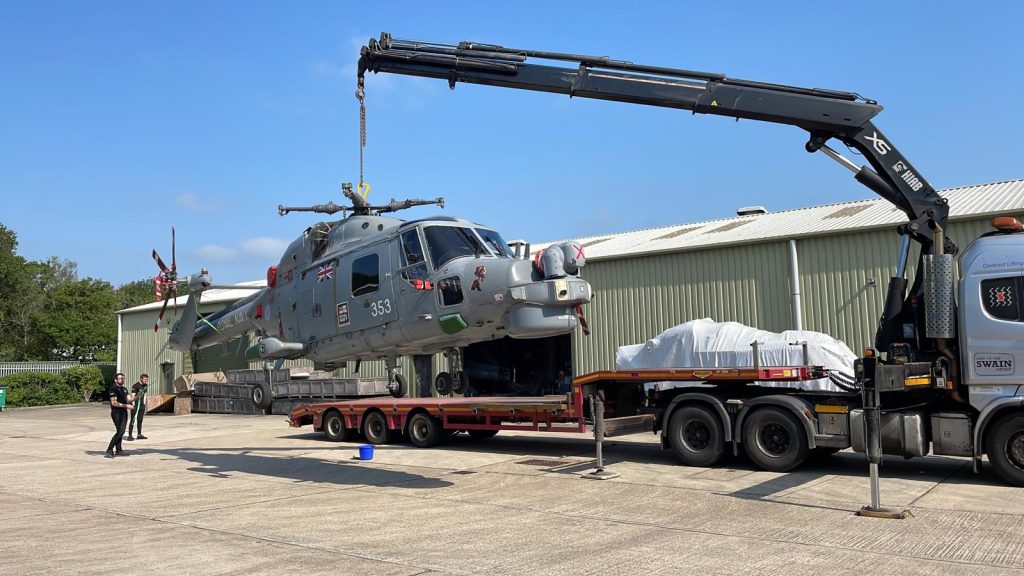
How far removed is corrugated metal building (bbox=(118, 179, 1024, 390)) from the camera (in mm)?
18578

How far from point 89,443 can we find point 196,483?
381 inches

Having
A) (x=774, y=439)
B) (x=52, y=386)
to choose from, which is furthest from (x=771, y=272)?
(x=52, y=386)

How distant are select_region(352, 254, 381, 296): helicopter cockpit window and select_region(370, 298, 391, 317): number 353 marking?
207mm

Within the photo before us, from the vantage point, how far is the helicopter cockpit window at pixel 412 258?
34.3ft

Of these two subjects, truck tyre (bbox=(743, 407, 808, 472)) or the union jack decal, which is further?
the union jack decal

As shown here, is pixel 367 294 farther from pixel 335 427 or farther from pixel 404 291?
pixel 335 427

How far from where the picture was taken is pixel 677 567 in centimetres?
633

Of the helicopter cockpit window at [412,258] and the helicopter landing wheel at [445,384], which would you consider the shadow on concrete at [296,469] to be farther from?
the helicopter cockpit window at [412,258]

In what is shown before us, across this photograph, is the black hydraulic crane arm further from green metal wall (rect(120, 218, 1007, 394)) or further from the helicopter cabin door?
green metal wall (rect(120, 218, 1007, 394))

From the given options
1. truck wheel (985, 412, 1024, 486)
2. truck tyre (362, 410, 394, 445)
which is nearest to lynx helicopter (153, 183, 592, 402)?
truck tyre (362, 410, 394, 445)

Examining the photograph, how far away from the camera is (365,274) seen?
36.8ft

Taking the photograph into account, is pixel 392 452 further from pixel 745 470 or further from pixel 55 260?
pixel 55 260

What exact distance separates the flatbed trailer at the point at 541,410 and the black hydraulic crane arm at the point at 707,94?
296 cm

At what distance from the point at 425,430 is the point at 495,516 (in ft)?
25.8
